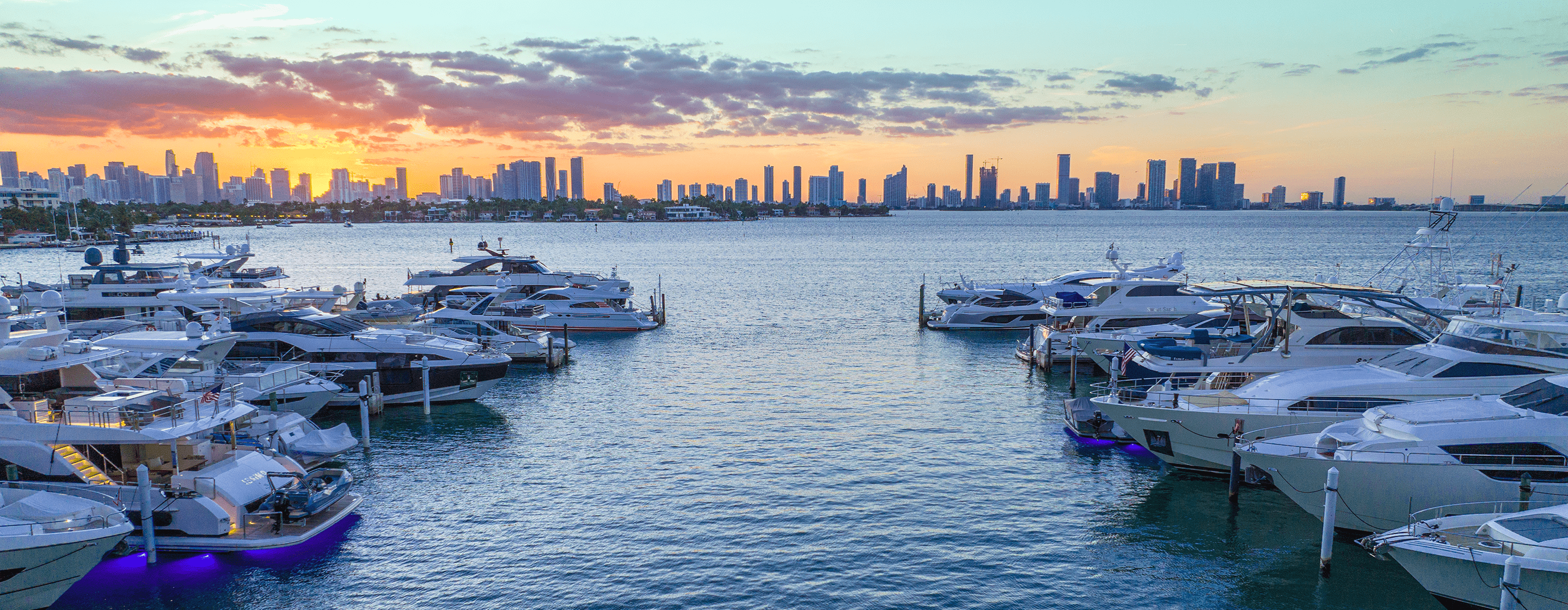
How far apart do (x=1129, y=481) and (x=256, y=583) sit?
1986 centimetres

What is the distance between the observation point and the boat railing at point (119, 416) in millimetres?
17625

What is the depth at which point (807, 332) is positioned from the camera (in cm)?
4816

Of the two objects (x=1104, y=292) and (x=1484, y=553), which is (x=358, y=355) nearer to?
(x=1484, y=553)

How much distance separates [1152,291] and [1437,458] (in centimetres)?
2411

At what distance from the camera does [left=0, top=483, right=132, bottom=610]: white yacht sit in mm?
13984

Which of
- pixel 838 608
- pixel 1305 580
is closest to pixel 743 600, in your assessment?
pixel 838 608

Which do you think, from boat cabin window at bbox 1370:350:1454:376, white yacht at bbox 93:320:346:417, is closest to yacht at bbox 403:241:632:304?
white yacht at bbox 93:320:346:417

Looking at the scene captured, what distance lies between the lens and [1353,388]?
2008cm

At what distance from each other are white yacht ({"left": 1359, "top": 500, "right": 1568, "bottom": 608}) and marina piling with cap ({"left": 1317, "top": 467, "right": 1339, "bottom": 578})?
0.89 m

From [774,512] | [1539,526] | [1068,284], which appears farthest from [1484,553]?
[1068,284]

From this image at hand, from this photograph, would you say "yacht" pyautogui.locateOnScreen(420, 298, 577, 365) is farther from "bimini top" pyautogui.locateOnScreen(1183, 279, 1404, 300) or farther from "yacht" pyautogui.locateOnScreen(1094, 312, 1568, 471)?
"bimini top" pyautogui.locateOnScreen(1183, 279, 1404, 300)

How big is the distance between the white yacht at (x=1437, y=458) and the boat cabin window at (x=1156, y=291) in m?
21.7

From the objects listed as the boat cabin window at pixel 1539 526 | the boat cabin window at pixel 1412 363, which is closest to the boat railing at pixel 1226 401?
the boat cabin window at pixel 1412 363

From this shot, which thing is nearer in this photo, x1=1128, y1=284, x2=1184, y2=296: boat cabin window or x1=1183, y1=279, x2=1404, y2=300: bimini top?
x1=1183, y1=279, x2=1404, y2=300: bimini top
